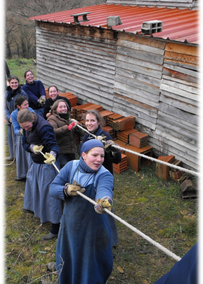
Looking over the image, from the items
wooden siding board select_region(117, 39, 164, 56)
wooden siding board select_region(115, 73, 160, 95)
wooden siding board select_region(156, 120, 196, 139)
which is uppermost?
wooden siding board select_region(117, 39, 164, 56)

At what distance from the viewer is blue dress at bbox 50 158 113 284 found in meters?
3.00

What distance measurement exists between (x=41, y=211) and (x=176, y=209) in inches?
106

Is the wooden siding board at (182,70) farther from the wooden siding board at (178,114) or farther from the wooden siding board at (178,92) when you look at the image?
the wooden siding board at (178,114)

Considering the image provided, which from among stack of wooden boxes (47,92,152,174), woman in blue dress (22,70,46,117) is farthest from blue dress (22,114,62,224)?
woman in blue dress (22,70,46,117)

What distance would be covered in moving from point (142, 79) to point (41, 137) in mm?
3782

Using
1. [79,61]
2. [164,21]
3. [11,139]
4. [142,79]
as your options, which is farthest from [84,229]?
[79,61]

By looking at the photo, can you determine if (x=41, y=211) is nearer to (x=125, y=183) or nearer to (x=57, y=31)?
(x=125, y=183)

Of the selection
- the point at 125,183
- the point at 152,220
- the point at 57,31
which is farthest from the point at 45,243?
the point at 57,31

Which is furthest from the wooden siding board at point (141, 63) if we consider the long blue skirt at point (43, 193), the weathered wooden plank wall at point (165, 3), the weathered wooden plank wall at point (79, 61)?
the long blue skirt at point (43, 193)

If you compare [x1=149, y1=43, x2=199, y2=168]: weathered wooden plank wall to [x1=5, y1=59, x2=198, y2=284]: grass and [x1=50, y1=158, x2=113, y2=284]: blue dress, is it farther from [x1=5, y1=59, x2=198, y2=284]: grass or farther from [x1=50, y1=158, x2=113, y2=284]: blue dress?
[x1=50, y1=158, x2=113, y2=284]: blue dress

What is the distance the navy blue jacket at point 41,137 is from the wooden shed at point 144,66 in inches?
129

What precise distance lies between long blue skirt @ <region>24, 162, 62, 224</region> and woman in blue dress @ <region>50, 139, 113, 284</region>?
4.13ft

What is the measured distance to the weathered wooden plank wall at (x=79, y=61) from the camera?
8.40m

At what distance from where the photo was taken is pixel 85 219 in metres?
3.05
